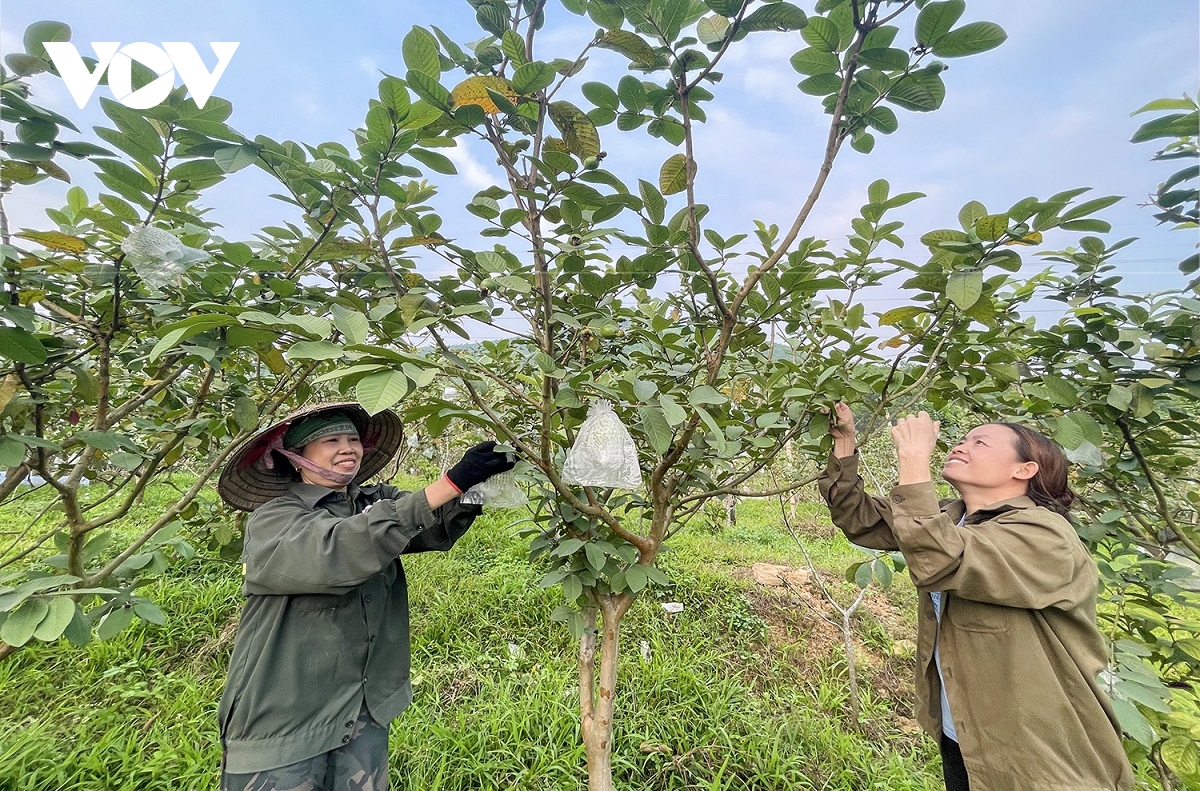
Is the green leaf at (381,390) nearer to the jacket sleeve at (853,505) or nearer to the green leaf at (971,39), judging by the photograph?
the green leaf at (971,39)

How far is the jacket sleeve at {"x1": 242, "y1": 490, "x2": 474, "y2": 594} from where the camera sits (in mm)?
1251

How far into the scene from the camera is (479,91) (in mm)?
914

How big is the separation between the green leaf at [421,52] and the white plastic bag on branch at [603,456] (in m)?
0.73

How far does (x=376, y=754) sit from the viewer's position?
1633mm

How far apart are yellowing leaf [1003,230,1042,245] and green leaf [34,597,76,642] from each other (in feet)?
6.40

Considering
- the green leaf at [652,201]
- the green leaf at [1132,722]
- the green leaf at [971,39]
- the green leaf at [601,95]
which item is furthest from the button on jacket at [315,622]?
the green leaf at [1132,722]

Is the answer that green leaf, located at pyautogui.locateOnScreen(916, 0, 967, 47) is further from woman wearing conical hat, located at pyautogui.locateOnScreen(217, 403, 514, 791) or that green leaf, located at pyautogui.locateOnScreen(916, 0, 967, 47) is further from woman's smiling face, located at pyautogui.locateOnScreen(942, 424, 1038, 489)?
woman wearing conical hat, located at pyautogui.locateOnScreen(217, 403, 514, 791)

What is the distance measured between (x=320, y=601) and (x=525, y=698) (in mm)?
1747

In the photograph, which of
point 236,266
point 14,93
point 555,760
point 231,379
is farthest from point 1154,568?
point 231,379

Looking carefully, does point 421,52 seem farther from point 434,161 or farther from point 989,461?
point 989,461

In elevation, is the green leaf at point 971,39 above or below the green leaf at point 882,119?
above

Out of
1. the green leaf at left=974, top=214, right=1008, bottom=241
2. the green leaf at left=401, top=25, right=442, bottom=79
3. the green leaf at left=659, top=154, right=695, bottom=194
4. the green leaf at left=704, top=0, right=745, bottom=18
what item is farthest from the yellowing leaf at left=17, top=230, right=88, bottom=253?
the green leaf at left=974, top=214, right=1008, bottom=241

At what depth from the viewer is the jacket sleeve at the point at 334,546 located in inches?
49.3

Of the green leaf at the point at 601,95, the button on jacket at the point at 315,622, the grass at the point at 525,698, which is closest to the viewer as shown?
the green leaf at the point at 601,95
